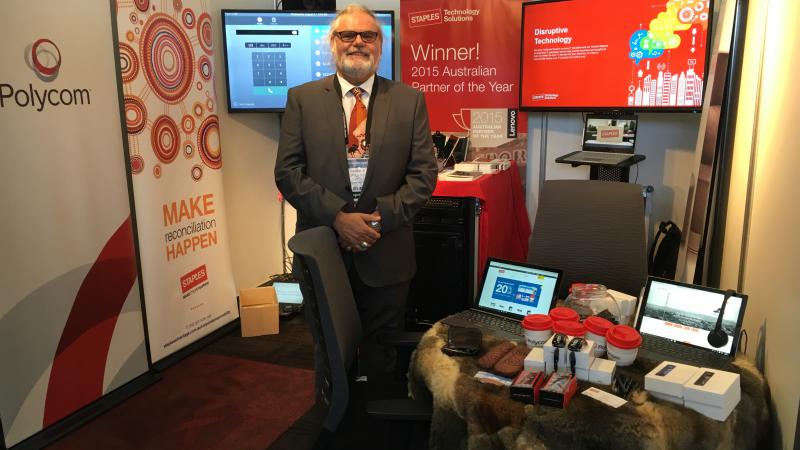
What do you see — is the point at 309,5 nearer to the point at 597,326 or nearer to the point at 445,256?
the point at 445,256

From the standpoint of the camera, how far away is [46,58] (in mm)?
2471

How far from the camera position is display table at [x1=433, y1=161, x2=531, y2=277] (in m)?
3.30

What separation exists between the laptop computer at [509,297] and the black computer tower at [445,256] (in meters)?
1.43

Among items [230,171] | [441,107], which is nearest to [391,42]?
[441,107]

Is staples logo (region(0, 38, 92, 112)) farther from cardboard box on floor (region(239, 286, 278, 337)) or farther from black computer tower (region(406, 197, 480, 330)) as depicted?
black computer tower (region(406, 197, 480, 330))

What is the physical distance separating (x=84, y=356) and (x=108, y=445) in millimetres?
423

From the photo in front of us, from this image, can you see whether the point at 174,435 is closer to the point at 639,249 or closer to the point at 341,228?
the point at 341,228

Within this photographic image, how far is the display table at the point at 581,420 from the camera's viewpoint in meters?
1.26

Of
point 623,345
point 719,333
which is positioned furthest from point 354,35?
point 719,333

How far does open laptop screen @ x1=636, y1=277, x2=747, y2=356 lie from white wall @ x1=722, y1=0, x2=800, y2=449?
0.11 m

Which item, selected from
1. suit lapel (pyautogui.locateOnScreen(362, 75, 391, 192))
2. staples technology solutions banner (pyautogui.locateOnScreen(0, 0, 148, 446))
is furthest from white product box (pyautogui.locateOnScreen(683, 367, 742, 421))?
staples technology solutions banner (pyautogui.locateOnScreen(0, 0, 148, 446))

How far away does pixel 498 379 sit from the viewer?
1.47 metres

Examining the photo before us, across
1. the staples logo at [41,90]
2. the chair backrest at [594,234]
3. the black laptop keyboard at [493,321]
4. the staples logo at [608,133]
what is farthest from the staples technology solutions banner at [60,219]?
the staples logo at [608,133]

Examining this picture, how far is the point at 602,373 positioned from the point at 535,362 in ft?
0.50
